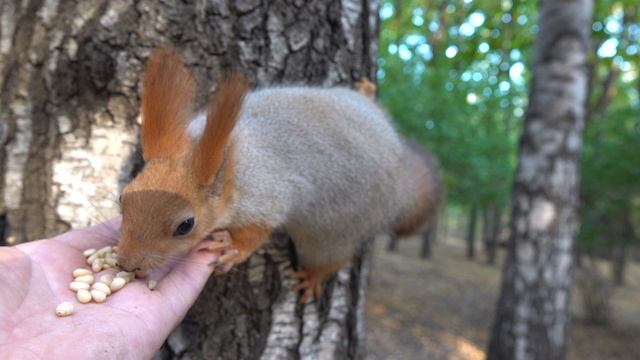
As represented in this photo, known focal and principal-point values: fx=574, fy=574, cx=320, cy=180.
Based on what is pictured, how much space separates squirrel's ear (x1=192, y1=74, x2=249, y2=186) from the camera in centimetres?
168

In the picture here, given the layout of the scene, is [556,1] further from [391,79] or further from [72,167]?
[391,79]

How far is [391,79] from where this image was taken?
11953 mm

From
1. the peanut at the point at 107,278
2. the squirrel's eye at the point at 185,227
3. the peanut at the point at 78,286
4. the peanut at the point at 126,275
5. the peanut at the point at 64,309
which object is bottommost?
the peanut at the point at 64,309

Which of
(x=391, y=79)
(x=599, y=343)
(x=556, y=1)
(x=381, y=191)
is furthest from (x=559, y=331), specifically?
(x=391, y=79)

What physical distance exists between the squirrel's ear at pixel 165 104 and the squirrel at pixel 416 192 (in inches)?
47.7

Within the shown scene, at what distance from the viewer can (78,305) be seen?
1778mm

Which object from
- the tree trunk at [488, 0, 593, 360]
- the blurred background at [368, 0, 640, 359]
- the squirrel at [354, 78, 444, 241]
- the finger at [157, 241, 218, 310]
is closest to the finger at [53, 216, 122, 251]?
the finger at [157, 241, 218, 310]

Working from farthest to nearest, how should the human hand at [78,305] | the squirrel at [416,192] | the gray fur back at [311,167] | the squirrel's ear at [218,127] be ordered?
the squirrel at [416,192], the gray fur back at [311,167], the squirrel's ear at [218,127], the human hand at [78,305]

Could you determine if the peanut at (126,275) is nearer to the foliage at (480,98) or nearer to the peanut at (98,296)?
the peanut at (98,296)

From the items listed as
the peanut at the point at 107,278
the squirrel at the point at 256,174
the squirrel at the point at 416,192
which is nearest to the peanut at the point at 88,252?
the peanut at the point at 107,278

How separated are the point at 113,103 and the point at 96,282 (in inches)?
25.1

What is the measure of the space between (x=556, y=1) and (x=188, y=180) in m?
4.04

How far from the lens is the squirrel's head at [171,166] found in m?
1.75

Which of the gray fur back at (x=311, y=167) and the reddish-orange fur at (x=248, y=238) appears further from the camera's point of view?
the gray fur back at (x=311, y=167)
